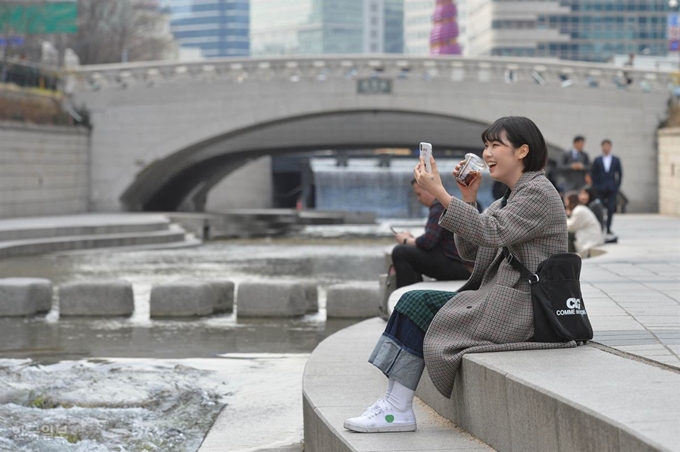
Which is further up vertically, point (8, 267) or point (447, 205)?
point (447, 205)

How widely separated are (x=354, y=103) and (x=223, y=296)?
74.2ft

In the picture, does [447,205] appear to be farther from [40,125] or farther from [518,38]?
[518,38]

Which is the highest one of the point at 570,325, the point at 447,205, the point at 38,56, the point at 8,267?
the point at 38,56

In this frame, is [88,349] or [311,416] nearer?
[311,416]

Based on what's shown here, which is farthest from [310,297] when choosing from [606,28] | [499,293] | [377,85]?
[606,28]

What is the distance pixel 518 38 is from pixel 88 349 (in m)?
102

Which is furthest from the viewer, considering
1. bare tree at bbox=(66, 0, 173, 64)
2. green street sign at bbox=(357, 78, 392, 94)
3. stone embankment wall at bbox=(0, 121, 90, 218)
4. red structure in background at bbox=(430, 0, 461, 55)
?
red structure in background at bbox=(430, 0, 461, 55)

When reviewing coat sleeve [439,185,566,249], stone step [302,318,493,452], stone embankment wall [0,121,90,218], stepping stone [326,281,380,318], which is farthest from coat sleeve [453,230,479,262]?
stone embankment wall [0,121,90,218]

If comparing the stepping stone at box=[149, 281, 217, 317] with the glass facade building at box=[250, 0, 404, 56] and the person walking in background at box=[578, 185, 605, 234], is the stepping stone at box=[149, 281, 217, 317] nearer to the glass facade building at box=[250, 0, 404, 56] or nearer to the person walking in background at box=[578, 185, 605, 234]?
the person walking in background at box=[578, 185, 605, 234]

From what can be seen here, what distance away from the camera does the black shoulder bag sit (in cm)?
503

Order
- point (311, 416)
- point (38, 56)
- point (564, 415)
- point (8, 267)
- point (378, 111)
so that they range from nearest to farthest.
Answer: point (564, 415)
point (311, 416)
point (8, 267)
point (378, 111)
point (38, 56)

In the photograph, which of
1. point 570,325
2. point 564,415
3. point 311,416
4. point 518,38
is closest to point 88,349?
point 311,416

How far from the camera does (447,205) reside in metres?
4.92

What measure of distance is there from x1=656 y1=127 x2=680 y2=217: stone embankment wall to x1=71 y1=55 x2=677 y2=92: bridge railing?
6.19ft
